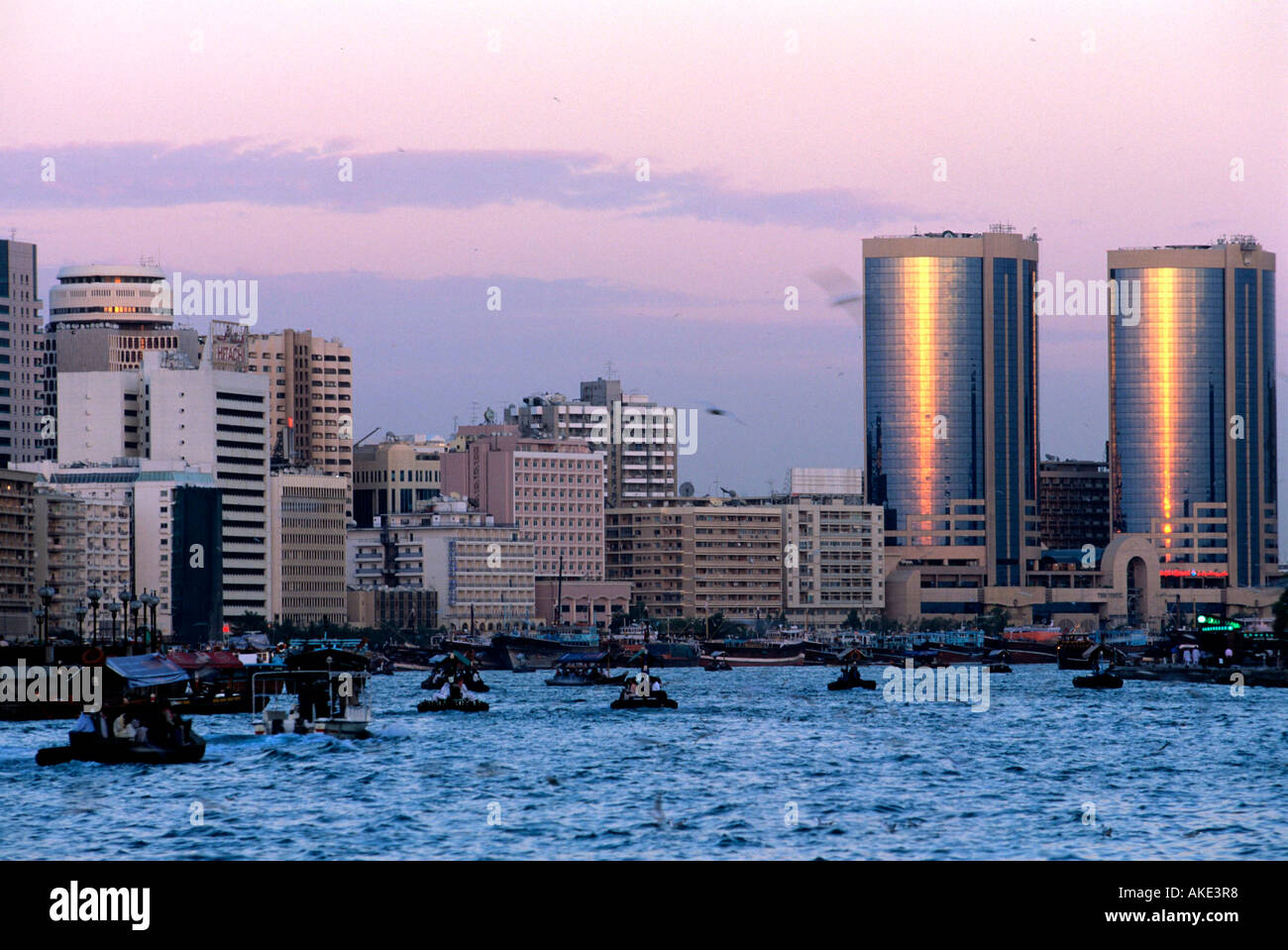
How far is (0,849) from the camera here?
5066 centimetres

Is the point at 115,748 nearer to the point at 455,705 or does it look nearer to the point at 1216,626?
the point at 455,705

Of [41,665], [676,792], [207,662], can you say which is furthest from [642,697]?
[676,792]

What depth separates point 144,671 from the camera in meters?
79.0

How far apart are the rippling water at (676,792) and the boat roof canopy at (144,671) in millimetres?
3433

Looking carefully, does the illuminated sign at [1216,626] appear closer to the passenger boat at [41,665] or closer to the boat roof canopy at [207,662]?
the boat roof canopy at [207,662]

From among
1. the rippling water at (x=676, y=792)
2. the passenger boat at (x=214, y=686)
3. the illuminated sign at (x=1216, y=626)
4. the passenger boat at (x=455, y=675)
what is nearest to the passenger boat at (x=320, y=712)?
the rippling water at (x=676, y=792)

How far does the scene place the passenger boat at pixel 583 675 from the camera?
186m

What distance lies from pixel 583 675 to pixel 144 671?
111m

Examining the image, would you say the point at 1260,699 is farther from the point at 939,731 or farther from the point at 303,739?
the point at 303,739

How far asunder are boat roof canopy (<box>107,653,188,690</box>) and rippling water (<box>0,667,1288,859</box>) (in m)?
3.43

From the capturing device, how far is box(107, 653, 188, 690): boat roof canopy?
77875 mm

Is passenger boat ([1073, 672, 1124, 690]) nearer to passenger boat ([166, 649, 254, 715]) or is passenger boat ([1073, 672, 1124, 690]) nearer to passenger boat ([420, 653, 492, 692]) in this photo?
passenger boat ([420, 653, 492, 692])
